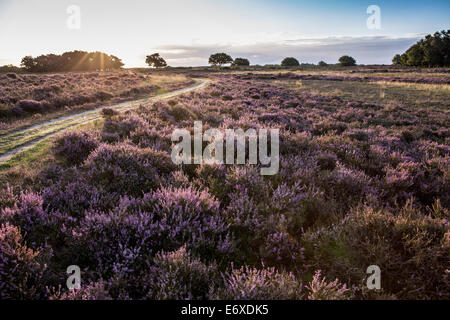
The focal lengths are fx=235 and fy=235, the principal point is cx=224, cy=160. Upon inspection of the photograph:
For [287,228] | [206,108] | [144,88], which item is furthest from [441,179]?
[144,88]

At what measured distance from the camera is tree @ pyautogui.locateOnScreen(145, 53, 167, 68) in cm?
10919

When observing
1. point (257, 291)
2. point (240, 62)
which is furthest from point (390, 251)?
point (240, 62)

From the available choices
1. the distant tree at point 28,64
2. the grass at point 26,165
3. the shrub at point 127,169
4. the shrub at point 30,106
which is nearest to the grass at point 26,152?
the grass at point 26,165

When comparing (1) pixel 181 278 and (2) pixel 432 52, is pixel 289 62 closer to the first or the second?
(2) pixel 432 52

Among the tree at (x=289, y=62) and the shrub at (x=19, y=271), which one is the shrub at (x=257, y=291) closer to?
the shrub at (x=19, y=271)

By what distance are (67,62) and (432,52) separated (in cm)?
10940

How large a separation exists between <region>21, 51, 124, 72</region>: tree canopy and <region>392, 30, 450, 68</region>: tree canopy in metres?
103

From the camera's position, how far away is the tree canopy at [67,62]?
221 feet

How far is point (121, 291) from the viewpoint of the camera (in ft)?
7.87

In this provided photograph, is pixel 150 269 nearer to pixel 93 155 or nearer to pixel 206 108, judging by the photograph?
pixel 93 155

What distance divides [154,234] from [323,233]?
2.34 m

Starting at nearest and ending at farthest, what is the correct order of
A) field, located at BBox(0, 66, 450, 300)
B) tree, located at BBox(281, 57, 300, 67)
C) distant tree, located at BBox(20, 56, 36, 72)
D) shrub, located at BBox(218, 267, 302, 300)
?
1. shrub, located at BBox(218, 267, 302, 300)
2. field, located at BBox(0, 66, 450, 300)
3. distant tree, located at BBox(20, 56, 36, 72)
4. tree, located at BBox(281, 57, 300, 67)

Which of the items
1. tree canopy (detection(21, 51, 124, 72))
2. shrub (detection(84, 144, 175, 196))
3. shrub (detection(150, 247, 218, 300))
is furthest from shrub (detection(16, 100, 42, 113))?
tree canopy (detection(21, 51, 124, 72))

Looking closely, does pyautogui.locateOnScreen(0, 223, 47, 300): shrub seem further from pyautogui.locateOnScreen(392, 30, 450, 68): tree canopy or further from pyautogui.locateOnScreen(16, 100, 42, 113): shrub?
pyautogui.locateOnScreen(392, 30, 450, 68): tree canopy
